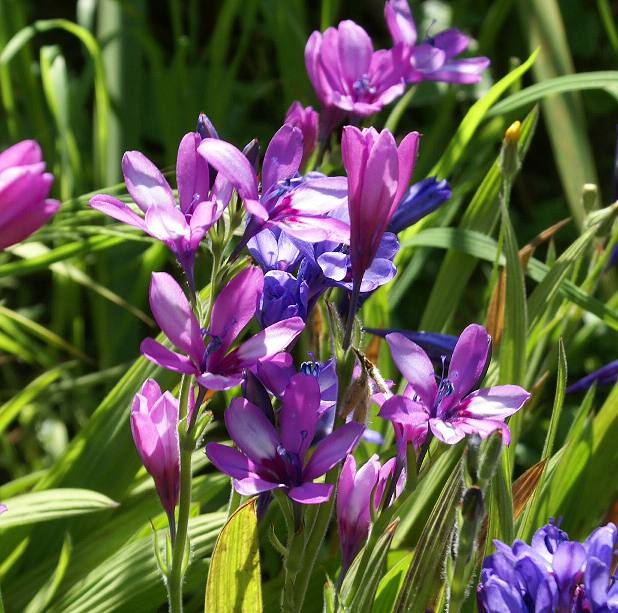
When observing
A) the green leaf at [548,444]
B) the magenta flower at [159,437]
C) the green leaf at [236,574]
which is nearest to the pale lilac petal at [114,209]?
the magenta flower at [159,437]

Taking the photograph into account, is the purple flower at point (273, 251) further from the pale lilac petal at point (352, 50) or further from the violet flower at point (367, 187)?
the pale lilac petal at point (352, 50)

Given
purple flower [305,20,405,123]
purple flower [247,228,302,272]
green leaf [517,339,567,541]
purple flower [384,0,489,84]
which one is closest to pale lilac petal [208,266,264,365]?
purple flower [247,228,302,272]

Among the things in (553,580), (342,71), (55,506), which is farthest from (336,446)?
(342,71)

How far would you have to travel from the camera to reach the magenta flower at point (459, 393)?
0.61 metres

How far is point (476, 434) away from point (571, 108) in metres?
1.00

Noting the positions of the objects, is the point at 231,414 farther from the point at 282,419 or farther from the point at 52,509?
the point at 52,509

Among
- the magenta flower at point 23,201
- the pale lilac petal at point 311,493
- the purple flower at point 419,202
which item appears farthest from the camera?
the purple flower at point 419,202

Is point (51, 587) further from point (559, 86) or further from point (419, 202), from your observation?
point (559, 86)

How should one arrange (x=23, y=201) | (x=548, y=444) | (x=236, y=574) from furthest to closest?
1. (x=548, y=444)
2. (x=236, y=574)
3. (x=23, y=201)

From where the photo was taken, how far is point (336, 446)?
586 mm

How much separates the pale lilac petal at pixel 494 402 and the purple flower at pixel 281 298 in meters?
0.12

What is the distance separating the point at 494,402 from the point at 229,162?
8.3 inches

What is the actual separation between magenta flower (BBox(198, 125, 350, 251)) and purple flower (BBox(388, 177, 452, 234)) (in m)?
0.19

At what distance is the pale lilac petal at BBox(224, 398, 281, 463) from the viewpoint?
0.59m
